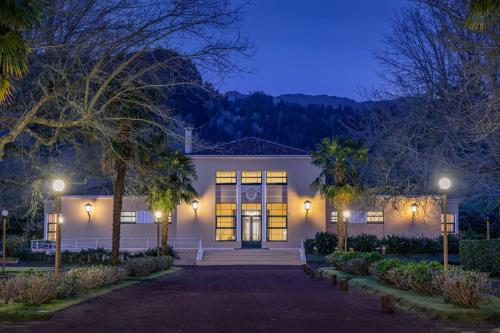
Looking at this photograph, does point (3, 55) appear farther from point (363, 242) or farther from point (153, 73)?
point (363, 242)

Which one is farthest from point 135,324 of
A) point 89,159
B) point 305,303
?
point 89,159

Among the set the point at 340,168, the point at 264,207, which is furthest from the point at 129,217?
the point at 340,168

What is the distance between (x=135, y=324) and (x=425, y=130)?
48.4ft

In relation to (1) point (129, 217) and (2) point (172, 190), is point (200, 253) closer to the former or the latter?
(1) point (129, 217)

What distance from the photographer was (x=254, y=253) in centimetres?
4788

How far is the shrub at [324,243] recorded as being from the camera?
47.8 meters

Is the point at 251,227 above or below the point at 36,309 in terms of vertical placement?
above

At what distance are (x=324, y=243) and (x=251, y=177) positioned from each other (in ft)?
25.0

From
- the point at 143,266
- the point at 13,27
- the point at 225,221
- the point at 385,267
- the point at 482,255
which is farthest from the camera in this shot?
the point at 225,221

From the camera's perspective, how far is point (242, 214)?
51.2 meters

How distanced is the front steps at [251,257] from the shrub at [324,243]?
1.33 meters

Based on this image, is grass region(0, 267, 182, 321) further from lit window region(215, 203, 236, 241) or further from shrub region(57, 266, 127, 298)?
lit window region(215, 203, 236, 241)

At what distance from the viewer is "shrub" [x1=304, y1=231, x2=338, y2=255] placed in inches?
1882

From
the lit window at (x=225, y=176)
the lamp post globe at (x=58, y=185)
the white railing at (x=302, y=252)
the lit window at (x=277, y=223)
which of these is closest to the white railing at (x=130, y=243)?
the lit window at (x=225, y=176)
